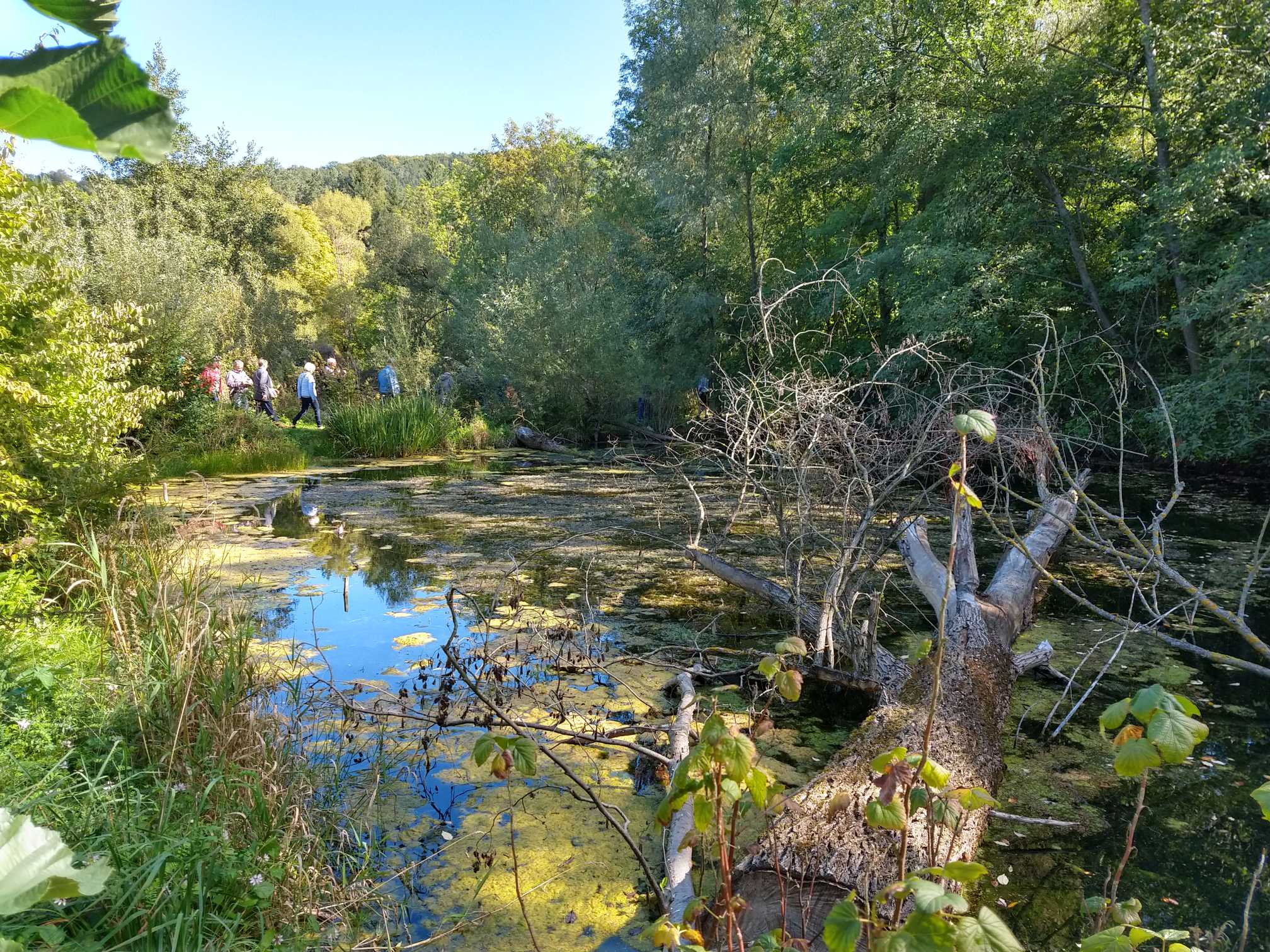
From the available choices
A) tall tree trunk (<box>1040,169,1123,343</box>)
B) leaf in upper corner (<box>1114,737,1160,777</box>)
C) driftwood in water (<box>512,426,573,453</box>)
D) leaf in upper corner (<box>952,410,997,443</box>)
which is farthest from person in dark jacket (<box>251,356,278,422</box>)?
leaf in upper corner (<box>1114,737,1160,777</box>)

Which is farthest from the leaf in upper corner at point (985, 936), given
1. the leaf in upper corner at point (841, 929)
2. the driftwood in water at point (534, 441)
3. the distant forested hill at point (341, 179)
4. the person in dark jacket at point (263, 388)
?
the distant forested hill at point (341, 179)

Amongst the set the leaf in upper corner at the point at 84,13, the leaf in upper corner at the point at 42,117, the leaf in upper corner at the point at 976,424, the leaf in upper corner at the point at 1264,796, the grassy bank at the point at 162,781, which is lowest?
the grassy bank at the point at 162,781

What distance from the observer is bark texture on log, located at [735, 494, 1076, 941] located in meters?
2.00

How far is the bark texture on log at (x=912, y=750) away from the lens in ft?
6.55

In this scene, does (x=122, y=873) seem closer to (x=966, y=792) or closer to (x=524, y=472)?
(x=966, y=792)

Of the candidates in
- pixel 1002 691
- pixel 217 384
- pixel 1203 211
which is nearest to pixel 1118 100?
pixel 1203 211

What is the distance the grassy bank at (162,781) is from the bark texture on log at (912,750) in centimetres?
131

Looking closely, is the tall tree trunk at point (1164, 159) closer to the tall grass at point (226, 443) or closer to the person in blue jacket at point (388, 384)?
the tall grass at point (226, 443)

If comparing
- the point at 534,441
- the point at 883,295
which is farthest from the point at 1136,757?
the point at 534,441

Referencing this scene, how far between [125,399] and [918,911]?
5226 millimetres

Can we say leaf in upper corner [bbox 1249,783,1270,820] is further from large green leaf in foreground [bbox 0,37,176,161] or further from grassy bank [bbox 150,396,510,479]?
grassy bank [bbox 150,396,510,479]

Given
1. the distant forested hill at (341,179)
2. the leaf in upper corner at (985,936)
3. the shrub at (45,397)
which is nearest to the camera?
the leaf in upper corner at (985,936)

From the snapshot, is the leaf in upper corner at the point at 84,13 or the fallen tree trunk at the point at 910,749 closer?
the leaf in upper corner at the point at 84,13

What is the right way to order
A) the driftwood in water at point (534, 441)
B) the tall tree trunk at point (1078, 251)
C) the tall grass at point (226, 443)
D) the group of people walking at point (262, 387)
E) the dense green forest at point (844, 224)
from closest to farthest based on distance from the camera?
1. the dense green forest at point (844, 224)
2. the tall grass at point (226, 443)
3. the tall tree trunk at point (1078, 251)
4. the group of people walking at point (262, 387)
5. the driftwood in water at point (534, 441)
